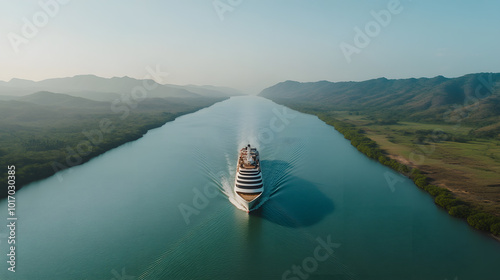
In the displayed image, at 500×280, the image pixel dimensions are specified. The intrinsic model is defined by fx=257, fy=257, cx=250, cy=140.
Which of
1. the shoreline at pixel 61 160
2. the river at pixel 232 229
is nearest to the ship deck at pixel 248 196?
the river at pixel 232 229

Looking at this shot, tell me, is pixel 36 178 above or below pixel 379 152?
below

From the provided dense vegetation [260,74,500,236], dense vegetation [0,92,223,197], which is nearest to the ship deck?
dense vegetation [260,74,500,236]

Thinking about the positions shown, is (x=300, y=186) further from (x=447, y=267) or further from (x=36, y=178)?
(x=36, y=178)

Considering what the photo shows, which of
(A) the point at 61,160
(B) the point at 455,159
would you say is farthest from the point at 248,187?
(B) the point at 455,159

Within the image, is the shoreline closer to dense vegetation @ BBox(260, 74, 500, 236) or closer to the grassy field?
dense vegetation @ BBox(260, 74, 500, 236)

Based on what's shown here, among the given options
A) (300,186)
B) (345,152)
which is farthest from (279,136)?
(300,186)

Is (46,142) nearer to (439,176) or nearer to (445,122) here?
(439,176)

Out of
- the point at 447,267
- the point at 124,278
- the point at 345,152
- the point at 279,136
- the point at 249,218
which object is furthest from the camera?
the point at 279,136
